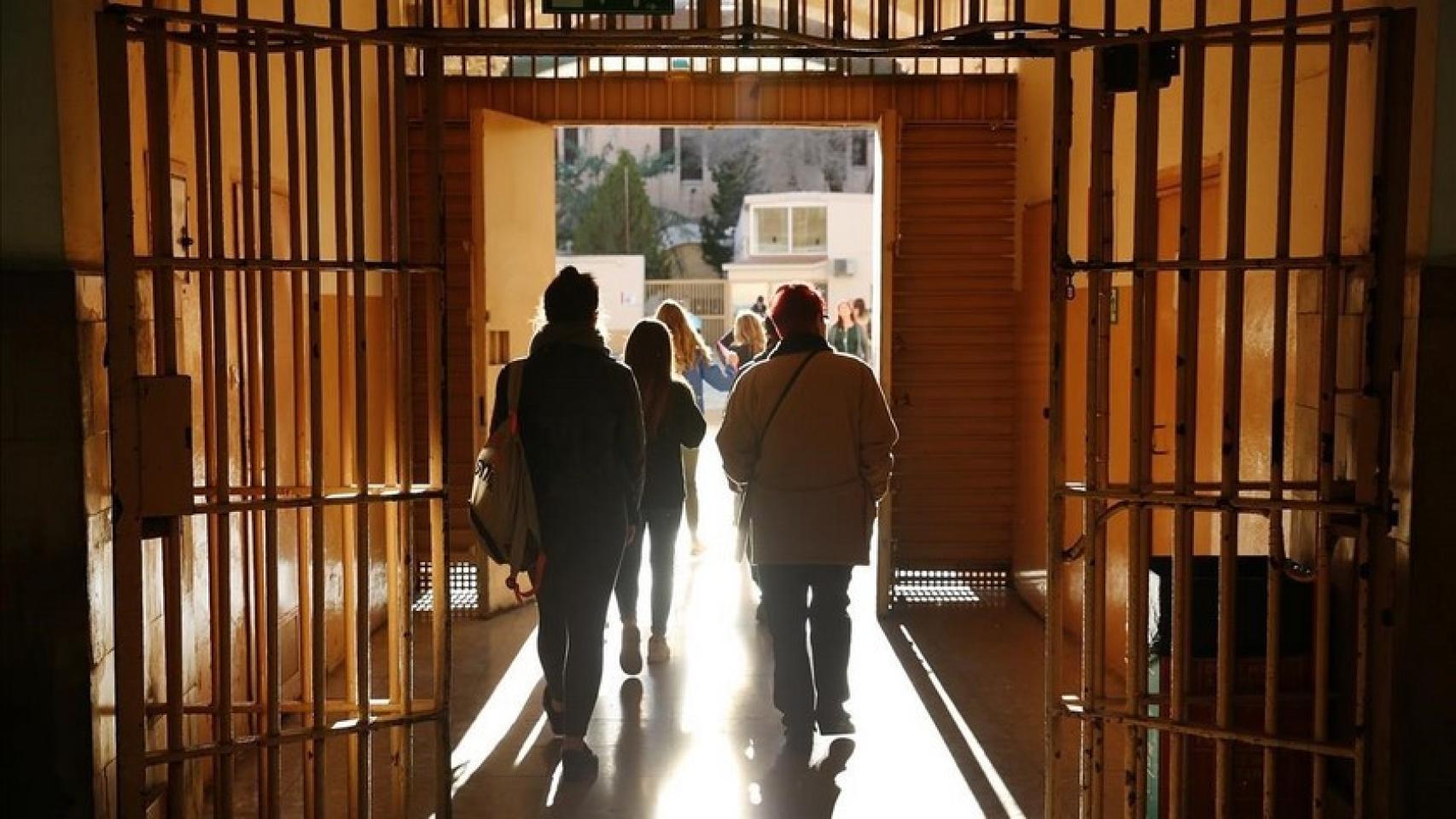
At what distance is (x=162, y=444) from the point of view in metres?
3.50

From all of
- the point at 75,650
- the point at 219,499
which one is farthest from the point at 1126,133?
the point at 75,650

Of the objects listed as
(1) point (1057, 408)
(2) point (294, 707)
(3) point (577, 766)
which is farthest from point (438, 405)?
(1) point (1057, 408)

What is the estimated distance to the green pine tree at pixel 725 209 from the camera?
3588 centimetres

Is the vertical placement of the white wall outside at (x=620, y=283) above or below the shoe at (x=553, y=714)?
above

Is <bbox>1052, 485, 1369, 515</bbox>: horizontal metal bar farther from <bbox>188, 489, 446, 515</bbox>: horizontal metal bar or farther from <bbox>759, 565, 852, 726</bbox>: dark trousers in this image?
<bbox>188, 489, 446, 515</bbox>: horizontal metal bar

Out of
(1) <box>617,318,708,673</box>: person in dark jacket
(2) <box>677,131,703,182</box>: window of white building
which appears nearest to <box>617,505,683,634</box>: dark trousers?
(1) <box>617,318,708,673</box>: person in dark jacket

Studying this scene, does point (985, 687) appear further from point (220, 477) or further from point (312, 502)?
point (220, 477)

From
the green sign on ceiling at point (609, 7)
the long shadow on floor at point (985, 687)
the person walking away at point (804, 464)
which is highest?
the green sign on ceiling at point (609, 7)

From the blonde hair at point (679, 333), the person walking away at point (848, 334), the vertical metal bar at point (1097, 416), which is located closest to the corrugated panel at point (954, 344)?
the blonde hair at point (679, 333)

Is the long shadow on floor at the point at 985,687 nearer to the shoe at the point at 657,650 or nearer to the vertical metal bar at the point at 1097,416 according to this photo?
the vertical metal bar at the point at 1097,416

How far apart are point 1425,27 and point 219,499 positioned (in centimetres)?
341

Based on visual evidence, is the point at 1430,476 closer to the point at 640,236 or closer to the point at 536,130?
the point at 536,130

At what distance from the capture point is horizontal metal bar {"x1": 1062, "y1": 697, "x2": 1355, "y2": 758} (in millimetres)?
3604

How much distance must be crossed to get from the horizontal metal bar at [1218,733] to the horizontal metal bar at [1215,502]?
0.61 metres
